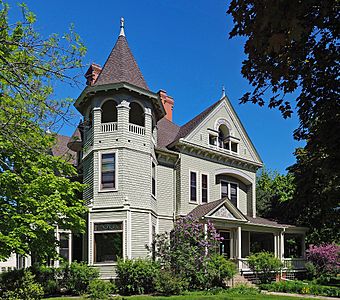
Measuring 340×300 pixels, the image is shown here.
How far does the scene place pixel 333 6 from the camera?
22.2 ft

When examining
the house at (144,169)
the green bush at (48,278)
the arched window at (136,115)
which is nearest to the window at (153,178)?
the house at (144,169)

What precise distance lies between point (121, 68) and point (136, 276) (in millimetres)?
10300

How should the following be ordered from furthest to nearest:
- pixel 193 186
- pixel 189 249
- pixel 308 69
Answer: pixel 193 186
pixel 189 249
pixel 308 69

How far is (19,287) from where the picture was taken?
16.1 metres

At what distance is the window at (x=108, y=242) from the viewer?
818 inches

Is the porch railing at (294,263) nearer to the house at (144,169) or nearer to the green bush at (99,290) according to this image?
the house at (144,169)

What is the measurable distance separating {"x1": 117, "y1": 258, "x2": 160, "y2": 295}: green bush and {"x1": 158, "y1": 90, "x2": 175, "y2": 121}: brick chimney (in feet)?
45.7

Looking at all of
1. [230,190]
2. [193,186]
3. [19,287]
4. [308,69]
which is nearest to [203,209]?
[193,186]

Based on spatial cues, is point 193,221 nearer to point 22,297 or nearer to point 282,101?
point 22,297

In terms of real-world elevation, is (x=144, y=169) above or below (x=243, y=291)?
above

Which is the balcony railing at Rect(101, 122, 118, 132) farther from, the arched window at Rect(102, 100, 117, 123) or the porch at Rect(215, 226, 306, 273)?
the porch at Rect(215, 226, 306, 273)

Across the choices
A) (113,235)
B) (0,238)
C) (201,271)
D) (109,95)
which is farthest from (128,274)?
(109,95)

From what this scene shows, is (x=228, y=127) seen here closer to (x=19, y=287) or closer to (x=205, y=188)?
(x=205, y=188)

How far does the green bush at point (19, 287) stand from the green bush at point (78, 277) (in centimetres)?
324
